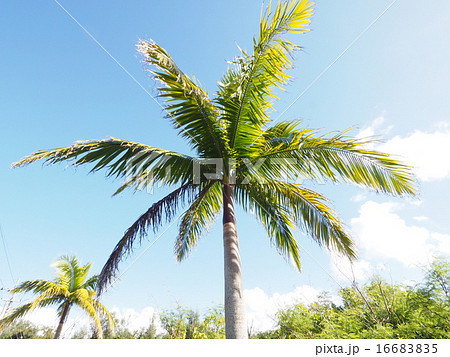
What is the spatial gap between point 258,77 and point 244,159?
1.64 m

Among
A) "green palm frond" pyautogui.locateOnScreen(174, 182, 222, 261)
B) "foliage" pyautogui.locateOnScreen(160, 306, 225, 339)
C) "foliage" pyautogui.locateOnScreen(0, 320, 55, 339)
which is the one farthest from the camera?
"foliage" pyautogui.locateOnScreen(0, 320, 55, 339)

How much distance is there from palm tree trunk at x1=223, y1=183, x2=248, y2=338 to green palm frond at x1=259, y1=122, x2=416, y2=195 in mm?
1589

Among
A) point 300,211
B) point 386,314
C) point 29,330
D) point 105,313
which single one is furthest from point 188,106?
point 29,330

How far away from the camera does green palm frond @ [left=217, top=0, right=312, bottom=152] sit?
495 cm

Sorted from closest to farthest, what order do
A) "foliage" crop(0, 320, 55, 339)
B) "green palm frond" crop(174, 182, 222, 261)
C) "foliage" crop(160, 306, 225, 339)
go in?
"green palm frond" crop(174, 182, 222, 261) → "foliage" crop(160, 306, 225, 339) → "foliage" crop(0, 320, 55, 339)

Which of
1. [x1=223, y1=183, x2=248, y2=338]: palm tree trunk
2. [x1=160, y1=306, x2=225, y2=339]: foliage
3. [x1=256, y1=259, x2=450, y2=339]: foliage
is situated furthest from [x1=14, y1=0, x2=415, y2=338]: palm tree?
[x1=160, y1=306, x2=225, y2=339]: foliage

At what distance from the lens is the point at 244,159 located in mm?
5887

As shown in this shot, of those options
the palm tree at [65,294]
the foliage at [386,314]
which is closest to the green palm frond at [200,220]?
the foliage at [386,314]

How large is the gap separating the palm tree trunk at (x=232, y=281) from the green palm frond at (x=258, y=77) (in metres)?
1.57

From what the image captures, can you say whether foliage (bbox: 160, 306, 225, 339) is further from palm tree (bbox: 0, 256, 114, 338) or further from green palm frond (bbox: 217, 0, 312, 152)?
green palm frond (bbox: 217, 0, 312, 152)

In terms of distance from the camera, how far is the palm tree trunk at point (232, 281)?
4.35 meters
